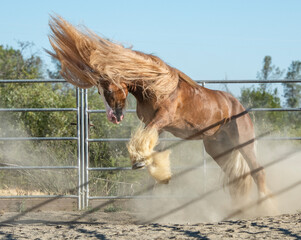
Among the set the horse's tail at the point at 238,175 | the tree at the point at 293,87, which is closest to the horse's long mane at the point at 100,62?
the horse's tail at the point at 238,175

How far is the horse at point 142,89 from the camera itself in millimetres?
4336

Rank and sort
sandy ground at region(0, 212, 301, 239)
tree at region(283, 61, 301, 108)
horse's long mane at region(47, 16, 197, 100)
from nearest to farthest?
sandy ground at region(0, 212, 301, 239) → horse's long mane at region(47, 16, 197, 100) → tree at region(283, 61, 301, 108)

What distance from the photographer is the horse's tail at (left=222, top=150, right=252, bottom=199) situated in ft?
18.0

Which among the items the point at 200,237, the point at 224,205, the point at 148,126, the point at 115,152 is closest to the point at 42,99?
the point at 115,152

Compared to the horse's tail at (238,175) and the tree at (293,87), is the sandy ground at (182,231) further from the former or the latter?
the tree at (293,87)

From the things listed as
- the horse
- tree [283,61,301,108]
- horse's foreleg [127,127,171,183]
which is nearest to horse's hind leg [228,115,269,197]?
the horse

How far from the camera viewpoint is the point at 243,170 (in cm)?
552

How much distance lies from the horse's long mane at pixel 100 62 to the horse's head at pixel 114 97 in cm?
6

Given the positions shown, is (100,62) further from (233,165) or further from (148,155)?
(233,165)

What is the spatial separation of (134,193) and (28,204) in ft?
4.69

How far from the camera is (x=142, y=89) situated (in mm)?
4574

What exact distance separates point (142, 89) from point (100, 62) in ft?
1.65

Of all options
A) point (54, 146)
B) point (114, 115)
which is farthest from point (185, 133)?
point (54, 146)

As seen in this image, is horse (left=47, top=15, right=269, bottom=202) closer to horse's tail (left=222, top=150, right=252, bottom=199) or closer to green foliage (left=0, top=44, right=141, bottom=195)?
horse's tail (left=222, top=150, right=252, bottom=199)
